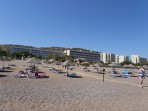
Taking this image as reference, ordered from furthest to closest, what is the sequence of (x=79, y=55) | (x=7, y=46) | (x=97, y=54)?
(x=97, y=54)
(x=79, y=55)
(x=7, y=46)

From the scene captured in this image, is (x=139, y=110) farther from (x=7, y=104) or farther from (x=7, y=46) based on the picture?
(x=7, y=46)

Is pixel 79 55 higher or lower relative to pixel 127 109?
higher

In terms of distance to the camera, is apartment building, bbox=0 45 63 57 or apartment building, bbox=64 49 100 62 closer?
apartment building, bbox=0 45 63 57

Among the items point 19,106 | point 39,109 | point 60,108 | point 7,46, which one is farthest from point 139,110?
point 7,46

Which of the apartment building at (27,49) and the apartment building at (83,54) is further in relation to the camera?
the apartment building at (83,54)

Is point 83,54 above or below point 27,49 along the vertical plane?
below

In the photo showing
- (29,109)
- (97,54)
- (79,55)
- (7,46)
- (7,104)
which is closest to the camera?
(29,109)

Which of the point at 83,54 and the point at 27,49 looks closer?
the point at 27,49

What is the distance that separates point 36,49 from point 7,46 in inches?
893

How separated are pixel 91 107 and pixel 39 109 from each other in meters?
2.08

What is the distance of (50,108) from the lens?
8.25 m

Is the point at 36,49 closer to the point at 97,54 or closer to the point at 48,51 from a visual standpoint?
the point at 48,51

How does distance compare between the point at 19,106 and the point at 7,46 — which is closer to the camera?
the point at 19,106

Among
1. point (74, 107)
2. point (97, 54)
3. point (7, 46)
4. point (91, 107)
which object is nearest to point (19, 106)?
point (74, 107)
